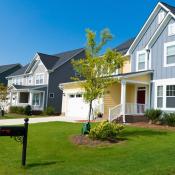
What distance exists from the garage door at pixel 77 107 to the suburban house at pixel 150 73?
8.17 feet

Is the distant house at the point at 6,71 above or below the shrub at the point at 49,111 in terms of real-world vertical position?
above

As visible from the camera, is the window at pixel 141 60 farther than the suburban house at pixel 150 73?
Yes

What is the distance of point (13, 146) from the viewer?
12.3 metres

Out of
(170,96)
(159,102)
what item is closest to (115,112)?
(159,102)

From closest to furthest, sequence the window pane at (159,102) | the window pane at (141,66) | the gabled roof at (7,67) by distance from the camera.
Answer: the window pane at (159,102) → the window pane at (141,66) → the gabled roof at (7,67)

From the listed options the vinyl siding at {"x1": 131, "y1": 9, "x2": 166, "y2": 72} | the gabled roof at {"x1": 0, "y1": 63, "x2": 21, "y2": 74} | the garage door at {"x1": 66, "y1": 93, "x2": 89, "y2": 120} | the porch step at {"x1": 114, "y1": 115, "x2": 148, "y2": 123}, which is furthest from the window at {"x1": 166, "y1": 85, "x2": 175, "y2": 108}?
the gabled roof at {"x1": 0, "y1": 63, "x2": 21, "y2": 74}

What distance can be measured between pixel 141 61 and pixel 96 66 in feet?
38.3

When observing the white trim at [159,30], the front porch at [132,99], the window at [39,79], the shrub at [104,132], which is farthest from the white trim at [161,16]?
the window at [39,79]

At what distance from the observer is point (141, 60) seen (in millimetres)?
25172

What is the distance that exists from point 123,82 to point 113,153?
12.2 metres

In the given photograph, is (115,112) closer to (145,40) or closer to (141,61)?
(141,61)

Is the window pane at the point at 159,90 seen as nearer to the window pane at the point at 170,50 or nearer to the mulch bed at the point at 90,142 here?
the window pane at the point at 170,50

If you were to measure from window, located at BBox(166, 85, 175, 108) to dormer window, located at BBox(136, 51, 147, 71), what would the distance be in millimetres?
3309

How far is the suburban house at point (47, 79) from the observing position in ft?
131
